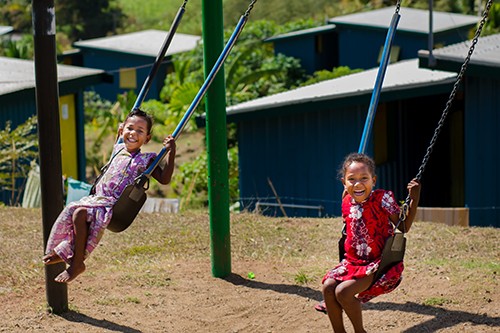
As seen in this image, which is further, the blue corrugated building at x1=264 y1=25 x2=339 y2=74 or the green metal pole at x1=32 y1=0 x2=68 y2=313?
the blue corrugated building at x1=264 y1=25 x2=339 y2=74

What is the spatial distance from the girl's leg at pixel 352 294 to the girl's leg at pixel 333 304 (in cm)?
5

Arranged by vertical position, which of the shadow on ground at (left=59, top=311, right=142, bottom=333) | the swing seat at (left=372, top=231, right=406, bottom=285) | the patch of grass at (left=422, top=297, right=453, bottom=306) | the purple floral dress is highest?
the purple floral dress

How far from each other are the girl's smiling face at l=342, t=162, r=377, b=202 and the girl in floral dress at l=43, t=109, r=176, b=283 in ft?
3.94

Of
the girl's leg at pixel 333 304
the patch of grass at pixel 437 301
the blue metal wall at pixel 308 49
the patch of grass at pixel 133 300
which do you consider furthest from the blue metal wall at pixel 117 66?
the girl's leg at pixel 333 304

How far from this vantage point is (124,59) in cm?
3294

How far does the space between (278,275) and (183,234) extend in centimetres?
185

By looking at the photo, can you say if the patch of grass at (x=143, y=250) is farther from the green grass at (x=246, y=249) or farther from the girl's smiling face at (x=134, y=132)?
the girl's smiling face at (x=134, y=132)

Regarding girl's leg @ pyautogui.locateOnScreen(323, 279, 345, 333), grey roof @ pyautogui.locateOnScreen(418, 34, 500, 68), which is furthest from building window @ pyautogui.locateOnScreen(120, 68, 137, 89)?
girl's leg @ pyautogui.locateOnScreen(323, 279, 345, 333)

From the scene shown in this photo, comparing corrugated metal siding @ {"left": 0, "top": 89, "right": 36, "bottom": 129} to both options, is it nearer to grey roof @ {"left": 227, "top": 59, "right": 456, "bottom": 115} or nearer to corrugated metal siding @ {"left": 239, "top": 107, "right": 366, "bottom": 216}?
grey roof @ {"left": 227, "top": 59, "right": 456, "bottom": 115}

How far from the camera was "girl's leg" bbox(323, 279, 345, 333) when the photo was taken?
5.70m

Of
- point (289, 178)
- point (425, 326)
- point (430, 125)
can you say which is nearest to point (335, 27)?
point (430, 125)

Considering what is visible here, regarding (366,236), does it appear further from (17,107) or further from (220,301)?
(17,107)

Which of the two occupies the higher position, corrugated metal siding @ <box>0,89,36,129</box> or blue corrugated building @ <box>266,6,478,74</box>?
blue corrugated building @ <box>266,6,478,74</box>

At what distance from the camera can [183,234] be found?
952cm
